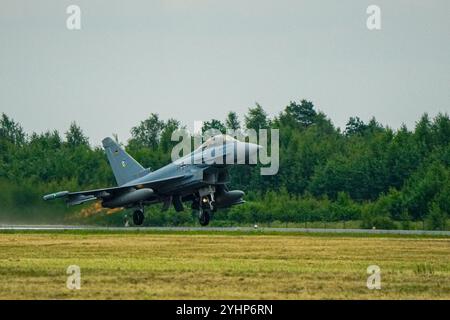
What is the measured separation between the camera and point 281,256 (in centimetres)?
2798

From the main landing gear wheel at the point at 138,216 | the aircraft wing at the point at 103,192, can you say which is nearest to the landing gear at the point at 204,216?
the aircraft wing at the point at 103,192

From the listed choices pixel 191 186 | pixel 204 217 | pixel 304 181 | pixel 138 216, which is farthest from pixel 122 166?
pixel 304 181

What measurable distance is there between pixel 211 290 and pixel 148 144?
207 feet

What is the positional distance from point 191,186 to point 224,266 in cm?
1821

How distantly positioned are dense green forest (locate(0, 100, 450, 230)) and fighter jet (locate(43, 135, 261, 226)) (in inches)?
154

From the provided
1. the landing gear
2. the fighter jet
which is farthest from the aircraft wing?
the landing gear

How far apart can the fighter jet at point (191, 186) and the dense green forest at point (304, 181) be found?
3909mm

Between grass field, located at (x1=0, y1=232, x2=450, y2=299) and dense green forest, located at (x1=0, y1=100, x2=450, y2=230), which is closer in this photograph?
grass field, located at (x1=0, y1=232, x2=450, y2=299)

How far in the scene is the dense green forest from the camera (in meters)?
48.5

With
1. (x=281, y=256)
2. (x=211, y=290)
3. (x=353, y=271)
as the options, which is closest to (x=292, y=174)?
(x=281, y=256)

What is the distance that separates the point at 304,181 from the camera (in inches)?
2505

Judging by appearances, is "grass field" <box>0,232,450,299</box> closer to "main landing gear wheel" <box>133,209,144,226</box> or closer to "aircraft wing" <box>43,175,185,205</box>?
"aircraft wing" <box>43,175,185,205</box>

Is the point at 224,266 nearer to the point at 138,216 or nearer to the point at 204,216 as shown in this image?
the point at 204,216
